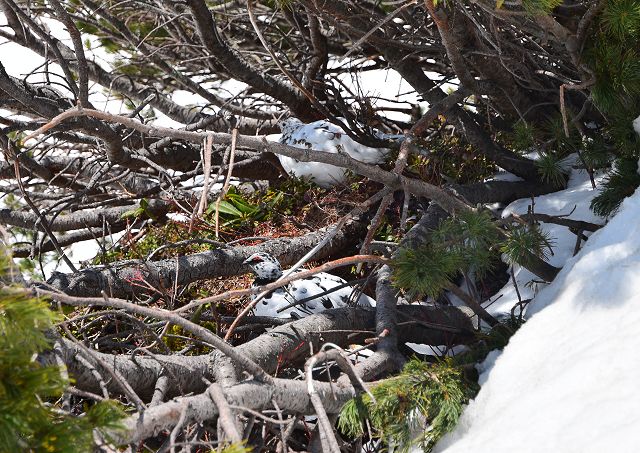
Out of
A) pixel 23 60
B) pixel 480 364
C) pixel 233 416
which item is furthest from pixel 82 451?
pixel 23 60

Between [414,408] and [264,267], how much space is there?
139 cm

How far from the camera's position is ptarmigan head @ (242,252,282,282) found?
340 cm

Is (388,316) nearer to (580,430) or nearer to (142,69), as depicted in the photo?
(580,430)

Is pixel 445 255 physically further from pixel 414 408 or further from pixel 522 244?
pixel 414 408

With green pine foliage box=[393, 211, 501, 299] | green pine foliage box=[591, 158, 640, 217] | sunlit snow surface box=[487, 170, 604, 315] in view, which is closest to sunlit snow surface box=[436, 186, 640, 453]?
green pine foliage box=[393, 211, 501, 299]

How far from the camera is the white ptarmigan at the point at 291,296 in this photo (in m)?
3.32

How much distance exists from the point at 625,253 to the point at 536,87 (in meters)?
1.39

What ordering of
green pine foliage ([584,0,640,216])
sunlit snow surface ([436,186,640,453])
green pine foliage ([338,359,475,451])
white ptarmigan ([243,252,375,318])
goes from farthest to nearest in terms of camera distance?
white ptarmigan ([243,252,375,318]) → green pine foliage ([584,0,640,216]) → green pine foliage ([338,359,475,451]) → sunlit snow surface ([436,186,640,453])

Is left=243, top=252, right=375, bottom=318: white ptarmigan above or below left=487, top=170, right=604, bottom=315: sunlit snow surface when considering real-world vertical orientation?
above

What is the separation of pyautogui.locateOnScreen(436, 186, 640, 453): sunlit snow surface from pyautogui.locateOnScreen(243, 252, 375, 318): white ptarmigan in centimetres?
105

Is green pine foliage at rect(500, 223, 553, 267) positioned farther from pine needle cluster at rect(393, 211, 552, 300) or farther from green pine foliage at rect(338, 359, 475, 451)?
green pine foliage at rect(338, 359, 475, 451)

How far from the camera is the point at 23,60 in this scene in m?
12.4

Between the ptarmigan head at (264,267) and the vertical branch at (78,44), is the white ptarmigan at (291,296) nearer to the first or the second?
the ptarmigan head at (264,267)

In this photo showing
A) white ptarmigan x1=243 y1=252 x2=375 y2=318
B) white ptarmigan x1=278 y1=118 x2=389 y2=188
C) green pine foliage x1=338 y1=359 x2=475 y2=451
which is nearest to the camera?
green pine foliage x1=338 y1=359 x2=475 y2=451
